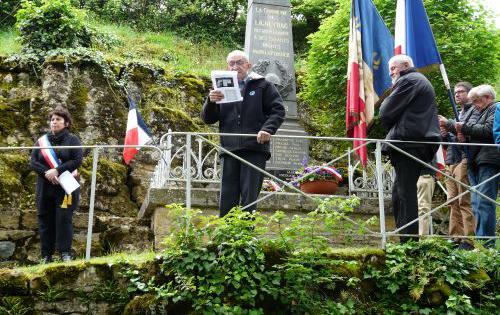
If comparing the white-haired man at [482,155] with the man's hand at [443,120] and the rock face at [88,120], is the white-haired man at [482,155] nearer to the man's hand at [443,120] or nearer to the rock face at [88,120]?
the man's hand at [443,120]

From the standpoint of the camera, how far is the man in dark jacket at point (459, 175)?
6.93 m

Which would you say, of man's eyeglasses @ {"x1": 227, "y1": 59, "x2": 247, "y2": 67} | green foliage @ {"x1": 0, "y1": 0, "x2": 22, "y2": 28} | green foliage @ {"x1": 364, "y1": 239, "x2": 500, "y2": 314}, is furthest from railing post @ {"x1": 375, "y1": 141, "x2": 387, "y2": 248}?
green foliage @ {"x1": 0, "y1": 0, "x2": 22, "y2": 28}

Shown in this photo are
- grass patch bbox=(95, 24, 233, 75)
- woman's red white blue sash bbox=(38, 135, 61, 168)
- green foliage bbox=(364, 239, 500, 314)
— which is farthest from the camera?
grass patch bbox=(95, 24, 233, 75)

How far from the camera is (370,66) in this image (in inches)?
337

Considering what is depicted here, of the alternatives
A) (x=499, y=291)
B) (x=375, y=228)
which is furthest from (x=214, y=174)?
(x=499, y=291)

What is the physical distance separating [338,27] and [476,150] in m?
5.46

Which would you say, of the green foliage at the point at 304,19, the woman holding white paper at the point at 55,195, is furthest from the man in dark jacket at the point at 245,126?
the green foliage at the point at 304,19

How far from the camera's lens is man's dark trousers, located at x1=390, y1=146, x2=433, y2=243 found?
230 inches

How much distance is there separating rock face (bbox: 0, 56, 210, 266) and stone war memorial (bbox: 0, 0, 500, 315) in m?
0.03

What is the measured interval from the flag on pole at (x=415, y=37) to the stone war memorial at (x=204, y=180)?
37mm

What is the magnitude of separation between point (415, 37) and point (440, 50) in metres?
3.02

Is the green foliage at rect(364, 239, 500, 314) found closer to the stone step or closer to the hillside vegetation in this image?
the stone step

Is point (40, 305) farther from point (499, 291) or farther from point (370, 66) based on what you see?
point (370, 66)

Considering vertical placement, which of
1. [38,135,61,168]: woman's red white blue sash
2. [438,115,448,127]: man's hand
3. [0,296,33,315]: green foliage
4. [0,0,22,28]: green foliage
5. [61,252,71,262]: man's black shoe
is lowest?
[0,296,33,315]: green foliage
